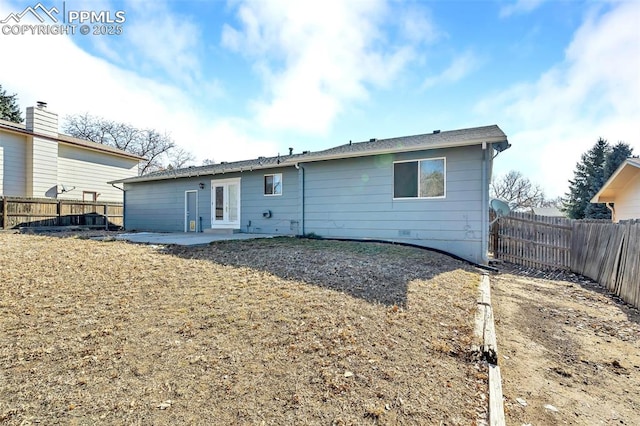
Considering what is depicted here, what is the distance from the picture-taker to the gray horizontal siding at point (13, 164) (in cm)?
1349

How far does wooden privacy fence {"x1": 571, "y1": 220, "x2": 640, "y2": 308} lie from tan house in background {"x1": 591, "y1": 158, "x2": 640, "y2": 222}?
13.1 feet

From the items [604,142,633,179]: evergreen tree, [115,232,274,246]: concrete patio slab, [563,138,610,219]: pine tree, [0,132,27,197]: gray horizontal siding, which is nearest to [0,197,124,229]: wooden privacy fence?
[0,132,27,197]: gray horizontal siding

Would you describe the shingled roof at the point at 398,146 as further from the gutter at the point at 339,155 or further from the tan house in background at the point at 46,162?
the tan house in background at the point at 46,162

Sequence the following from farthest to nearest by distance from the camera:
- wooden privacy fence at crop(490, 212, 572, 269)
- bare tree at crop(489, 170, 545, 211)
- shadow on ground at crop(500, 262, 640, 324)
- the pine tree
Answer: bare tree at crop(489, 170, 545, 211) < the pine tree < wooden privacy fence at crop(490, 212, 572, 269) < shadow on ground at crop(500, 262, 640, 324)

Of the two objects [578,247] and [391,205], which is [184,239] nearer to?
[391,205]

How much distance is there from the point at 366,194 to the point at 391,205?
84 centimetres

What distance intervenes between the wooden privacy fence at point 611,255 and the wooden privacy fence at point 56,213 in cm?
1837

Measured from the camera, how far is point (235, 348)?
269 centimetres

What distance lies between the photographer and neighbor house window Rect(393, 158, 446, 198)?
8.41 m

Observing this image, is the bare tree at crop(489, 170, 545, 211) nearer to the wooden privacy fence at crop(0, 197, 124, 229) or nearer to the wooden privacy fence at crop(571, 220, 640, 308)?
the wooden privacy fence at crop(571, 220, 640, 308)

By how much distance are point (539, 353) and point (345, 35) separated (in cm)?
847

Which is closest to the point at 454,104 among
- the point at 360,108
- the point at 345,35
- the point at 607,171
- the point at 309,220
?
the point at 360,108

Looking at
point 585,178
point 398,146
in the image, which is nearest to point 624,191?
point 398,146

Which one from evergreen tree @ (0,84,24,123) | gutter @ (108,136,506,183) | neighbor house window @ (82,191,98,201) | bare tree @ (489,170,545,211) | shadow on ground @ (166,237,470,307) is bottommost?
shadow on ground @ (166,237,470,307)
